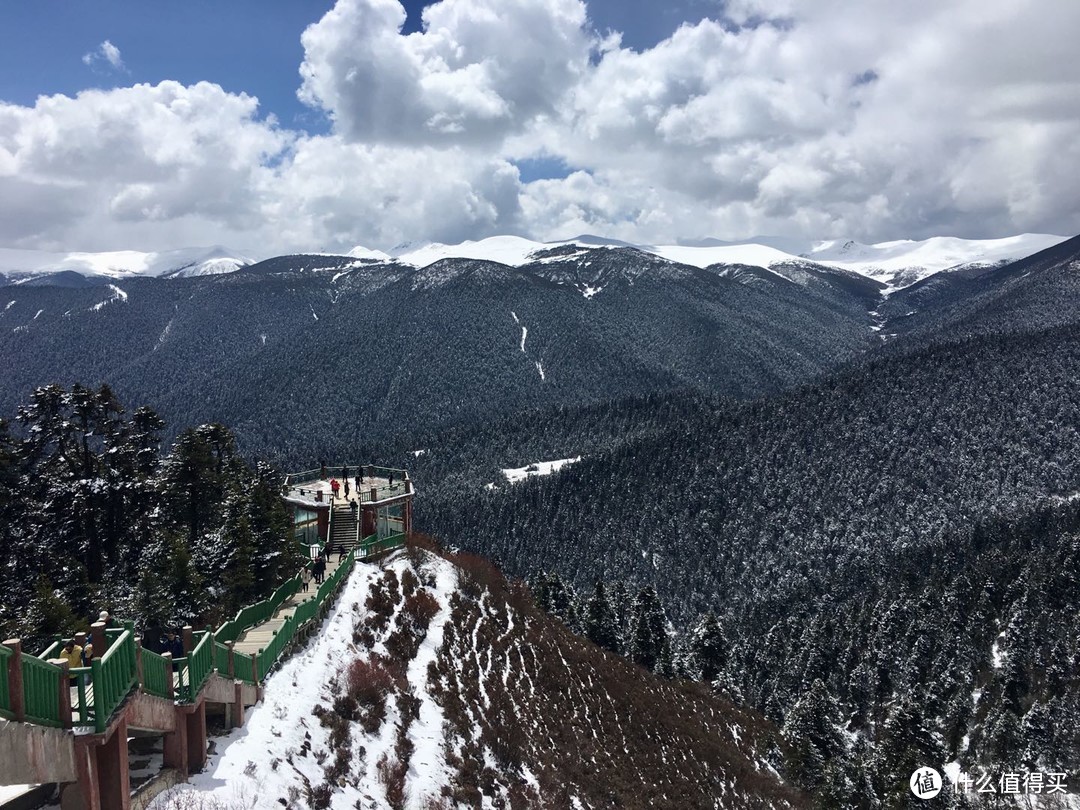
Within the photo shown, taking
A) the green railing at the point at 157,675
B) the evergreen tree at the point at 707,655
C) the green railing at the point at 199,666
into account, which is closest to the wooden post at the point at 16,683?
the green railing at the point at 157,675

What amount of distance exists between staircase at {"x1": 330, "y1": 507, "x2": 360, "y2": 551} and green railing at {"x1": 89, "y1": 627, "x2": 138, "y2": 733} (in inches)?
828

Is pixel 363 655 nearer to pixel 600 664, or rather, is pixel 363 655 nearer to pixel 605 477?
pixel 600 664

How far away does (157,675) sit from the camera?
14.1 metres

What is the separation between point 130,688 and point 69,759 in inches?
65.8

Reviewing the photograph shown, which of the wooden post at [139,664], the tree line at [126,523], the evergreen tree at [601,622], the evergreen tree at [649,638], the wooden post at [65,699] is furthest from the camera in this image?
the evergreen tree at [649,638]

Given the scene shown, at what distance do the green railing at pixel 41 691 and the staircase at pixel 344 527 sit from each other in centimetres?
2297

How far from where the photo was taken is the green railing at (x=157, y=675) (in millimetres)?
13638

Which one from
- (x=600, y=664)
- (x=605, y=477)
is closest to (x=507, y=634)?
(x=600, y=664)

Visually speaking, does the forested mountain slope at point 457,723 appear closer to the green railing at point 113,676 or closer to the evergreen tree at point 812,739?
the green railing at point 113,676

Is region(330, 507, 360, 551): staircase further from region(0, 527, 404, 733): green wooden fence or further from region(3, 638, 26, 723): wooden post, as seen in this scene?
region(3, 638, 26, 723): wooden post

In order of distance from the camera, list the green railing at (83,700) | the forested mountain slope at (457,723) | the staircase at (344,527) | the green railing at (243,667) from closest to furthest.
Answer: the green railing at (83,700) < the forested mountain slope at (457,723) < the green railing at (243,667) < the staircase at (344,527)

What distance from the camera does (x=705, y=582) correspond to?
130 metres

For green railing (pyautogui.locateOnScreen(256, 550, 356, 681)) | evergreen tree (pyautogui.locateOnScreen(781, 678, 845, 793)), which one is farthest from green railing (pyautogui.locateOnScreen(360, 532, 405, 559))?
evergreen tree (pyautogui.locateOnScreen(781, 678, 845, 793))

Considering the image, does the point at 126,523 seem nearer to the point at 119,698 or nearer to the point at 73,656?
the point at 73,656
